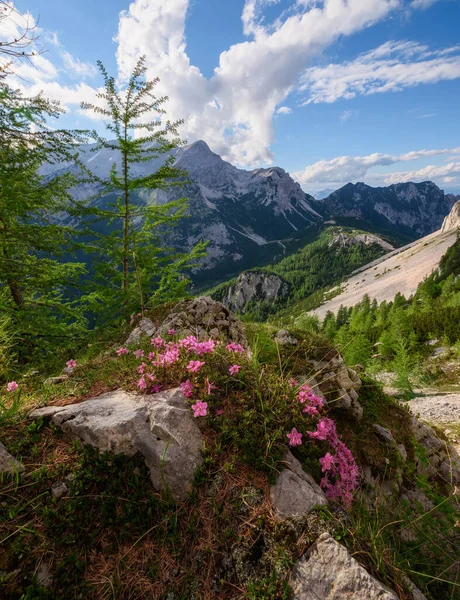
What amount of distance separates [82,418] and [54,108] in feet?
27.3

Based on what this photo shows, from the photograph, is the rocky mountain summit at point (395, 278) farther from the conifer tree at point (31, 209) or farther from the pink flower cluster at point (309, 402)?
the pink flower cluster at point (309, 402)

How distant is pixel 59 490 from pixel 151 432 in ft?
3.04

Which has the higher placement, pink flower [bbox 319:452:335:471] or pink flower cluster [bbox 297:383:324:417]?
pink flower cluster [bbox 297:383:324:417]

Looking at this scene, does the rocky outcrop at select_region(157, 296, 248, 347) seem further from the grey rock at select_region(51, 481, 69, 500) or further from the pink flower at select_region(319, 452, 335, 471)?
the grey rock at select_region(51, 481, 69, 500)

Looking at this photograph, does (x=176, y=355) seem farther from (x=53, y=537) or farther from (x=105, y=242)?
(x=105, y=242)

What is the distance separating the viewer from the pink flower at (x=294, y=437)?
2.92 meters

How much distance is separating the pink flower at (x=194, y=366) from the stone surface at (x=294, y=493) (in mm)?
1422

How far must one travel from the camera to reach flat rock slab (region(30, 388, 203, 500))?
9.27 ft

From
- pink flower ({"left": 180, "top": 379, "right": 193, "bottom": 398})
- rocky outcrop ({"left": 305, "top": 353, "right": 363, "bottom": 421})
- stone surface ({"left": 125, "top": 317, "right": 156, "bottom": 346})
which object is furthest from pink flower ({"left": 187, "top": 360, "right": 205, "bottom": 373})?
stone surface ({"left": 125, "top": 317, "right": 156, "bottom": 346})

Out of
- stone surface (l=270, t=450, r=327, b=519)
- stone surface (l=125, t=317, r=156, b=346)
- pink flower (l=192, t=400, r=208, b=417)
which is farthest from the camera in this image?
stone surface (l=125, t=317, r=156, b=346)

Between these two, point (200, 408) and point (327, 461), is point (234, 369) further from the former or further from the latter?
point (327, 461)

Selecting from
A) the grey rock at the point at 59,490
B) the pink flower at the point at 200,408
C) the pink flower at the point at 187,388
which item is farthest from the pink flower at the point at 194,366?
the grey rock at the point at 59,490

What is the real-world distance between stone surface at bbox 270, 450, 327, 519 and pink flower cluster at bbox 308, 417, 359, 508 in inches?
7.0

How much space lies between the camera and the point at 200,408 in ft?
10.1
